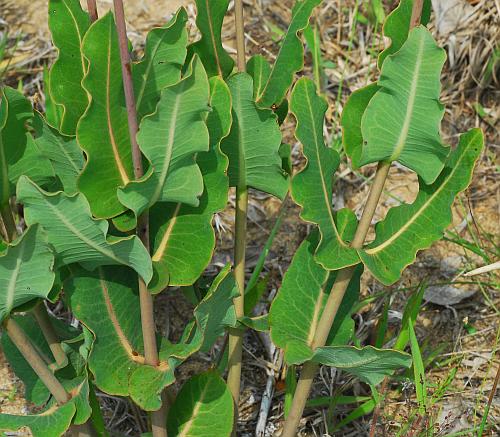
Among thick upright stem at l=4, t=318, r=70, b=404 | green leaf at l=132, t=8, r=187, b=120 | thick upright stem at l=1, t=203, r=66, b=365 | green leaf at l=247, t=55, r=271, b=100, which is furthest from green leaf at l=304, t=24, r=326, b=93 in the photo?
thick upright stem at l=4, t=318, r=70, b=404

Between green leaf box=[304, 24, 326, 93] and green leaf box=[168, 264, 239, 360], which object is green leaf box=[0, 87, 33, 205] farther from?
green leaf box=[304, 24, 326, 93]

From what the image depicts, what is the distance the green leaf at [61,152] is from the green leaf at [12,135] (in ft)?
0.16

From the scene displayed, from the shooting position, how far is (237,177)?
1.78 meters

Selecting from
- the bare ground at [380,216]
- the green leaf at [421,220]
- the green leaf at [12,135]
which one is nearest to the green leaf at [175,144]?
the green leaf at [12,135]

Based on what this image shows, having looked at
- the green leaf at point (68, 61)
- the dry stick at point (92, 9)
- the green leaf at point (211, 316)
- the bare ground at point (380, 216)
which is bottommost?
the bare ground at point (380, 216)

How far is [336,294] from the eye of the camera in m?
1.73

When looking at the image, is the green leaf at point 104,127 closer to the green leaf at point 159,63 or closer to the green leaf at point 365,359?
the green leaf at point 159,63

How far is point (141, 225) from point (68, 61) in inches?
13.9

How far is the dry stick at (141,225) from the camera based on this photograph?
1.39 m

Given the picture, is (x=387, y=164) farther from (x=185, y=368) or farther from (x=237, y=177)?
(x=185, y=368)

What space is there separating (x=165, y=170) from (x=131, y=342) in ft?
1.34

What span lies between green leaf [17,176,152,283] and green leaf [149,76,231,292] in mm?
97

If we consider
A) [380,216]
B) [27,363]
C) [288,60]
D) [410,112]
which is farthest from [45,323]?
[380,216]

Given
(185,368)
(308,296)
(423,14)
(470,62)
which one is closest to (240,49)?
(423,14)
